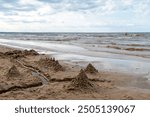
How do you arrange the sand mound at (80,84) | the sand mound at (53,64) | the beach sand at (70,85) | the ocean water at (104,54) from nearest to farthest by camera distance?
the beach sand at (70,85)
the sand mound at (80,84)
the sand mound at (53,64)
the ocean water at (104,54)

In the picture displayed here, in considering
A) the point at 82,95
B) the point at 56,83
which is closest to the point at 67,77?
the point at 56,83

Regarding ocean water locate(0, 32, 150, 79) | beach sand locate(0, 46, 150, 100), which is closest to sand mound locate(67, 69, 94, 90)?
beach sand locate(0, 46, 150, 100)

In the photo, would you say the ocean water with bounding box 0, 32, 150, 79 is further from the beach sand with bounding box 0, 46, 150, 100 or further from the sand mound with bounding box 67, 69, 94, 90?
the sand mound with bounding box 67, 69, 94, 90

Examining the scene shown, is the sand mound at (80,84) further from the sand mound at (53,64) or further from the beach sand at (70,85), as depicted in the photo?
the sand mound at (53,64)

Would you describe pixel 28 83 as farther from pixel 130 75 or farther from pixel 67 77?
pixel 130 75

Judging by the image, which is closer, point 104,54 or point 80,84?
point 80,84

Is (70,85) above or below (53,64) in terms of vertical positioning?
below

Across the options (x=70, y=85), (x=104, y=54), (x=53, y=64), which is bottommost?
(x=104, y=54)

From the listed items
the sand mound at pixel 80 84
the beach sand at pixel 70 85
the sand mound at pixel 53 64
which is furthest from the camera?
the sand mound at pixel 53 64

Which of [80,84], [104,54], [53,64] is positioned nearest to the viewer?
[80,84]

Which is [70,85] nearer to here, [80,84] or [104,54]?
[80,84]

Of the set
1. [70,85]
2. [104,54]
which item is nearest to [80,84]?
[70,85]

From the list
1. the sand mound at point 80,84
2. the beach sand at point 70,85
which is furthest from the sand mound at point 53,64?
the sand mound at point 80,84

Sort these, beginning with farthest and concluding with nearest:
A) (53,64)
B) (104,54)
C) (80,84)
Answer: (104,54) → (53,64) → (80,84)
